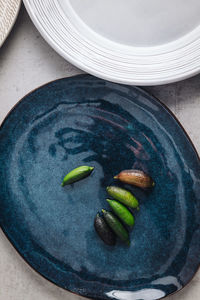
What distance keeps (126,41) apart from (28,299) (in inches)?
32.0

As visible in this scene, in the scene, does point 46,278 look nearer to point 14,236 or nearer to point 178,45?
point 14,236

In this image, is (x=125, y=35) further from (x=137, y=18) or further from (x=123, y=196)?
(x=123, y=196)

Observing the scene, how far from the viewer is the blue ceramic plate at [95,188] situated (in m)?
0.93

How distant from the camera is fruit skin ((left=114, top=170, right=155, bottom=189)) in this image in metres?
0.92

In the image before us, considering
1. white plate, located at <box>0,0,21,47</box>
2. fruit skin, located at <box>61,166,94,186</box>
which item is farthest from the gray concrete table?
fruit skin, located at <box>61,166,94,186</box>

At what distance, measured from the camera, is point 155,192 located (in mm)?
939

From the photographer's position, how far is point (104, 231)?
36.8 inches

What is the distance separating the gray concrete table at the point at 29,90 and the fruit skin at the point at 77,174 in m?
0.28

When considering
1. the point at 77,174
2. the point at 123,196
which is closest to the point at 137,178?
the point at 123,196

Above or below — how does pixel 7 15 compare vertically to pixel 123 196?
above

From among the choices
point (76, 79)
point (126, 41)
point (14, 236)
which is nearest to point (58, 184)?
point (14, 236)

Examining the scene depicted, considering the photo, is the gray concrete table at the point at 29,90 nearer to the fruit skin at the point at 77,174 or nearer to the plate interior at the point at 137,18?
the plate interior at the point at 137,18

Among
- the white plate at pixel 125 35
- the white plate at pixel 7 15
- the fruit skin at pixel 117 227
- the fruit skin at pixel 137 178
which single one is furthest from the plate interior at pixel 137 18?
the fruit skin at pixel 117 227

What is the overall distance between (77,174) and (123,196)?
14cm
